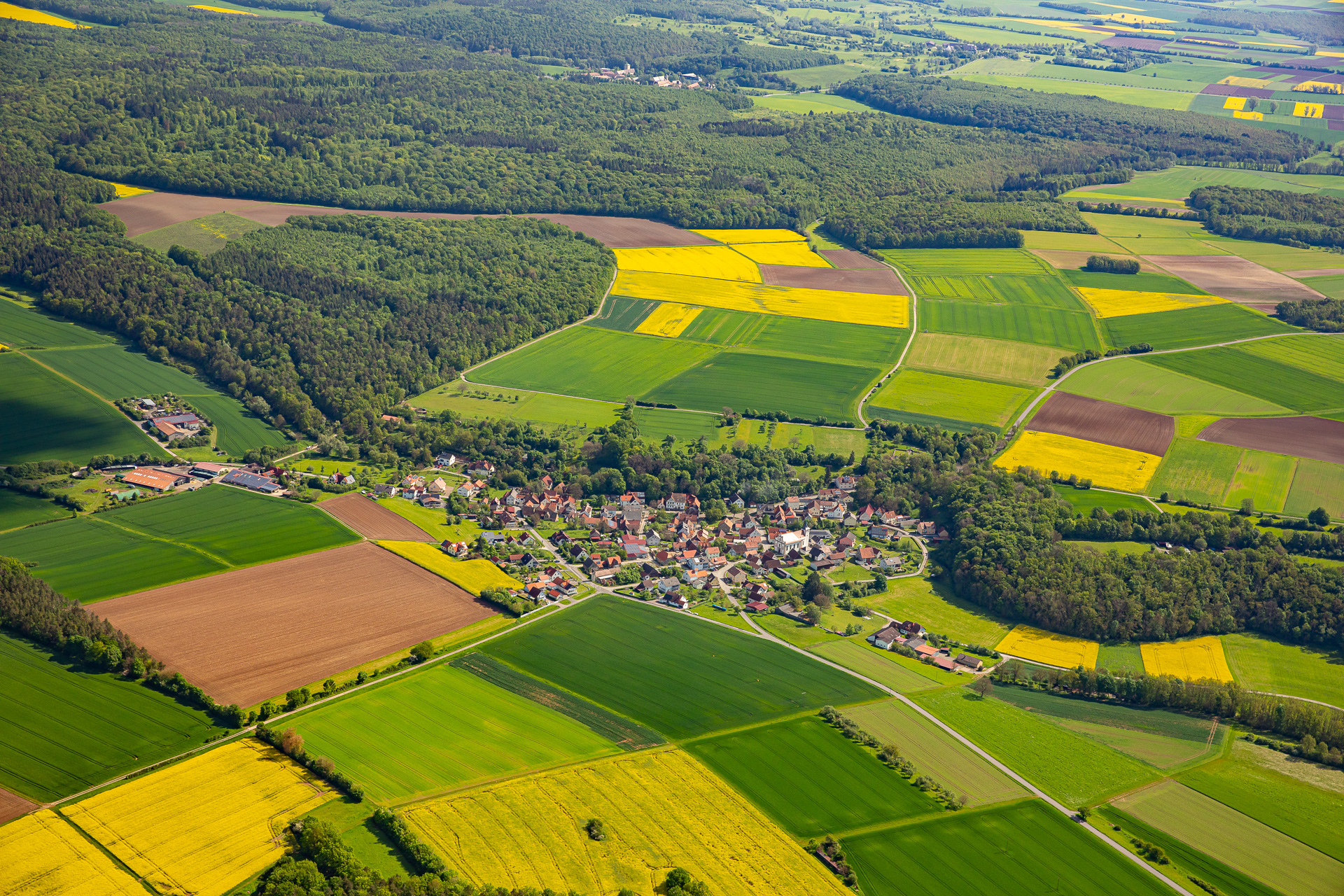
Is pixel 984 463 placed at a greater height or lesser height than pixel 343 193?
lesser

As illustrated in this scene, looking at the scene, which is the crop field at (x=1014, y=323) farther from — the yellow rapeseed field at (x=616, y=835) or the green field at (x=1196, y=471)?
the yellow rapeseed field at (x=616, y=835)

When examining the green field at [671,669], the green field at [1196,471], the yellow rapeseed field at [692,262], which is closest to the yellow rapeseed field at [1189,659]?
the green field at [671,669]

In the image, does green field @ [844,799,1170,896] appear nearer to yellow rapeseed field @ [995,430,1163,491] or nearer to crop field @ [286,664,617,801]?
crop field @ [286,664,617,801]

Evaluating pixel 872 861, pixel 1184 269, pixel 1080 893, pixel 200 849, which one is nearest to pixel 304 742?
pixel 200 849

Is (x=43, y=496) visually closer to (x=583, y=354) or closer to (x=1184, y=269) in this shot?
(x=583, y=354)

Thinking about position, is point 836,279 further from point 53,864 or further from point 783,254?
point 53,864

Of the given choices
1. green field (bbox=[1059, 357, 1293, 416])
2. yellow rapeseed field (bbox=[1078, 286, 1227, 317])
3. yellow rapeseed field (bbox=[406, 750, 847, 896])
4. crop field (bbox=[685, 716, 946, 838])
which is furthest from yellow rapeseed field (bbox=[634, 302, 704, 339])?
yellow rapeseed field (bbox=[406, 750, 847, 896])

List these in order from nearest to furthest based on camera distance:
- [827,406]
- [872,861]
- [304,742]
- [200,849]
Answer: [200,849], [872,861], [304,742], [827,406]
